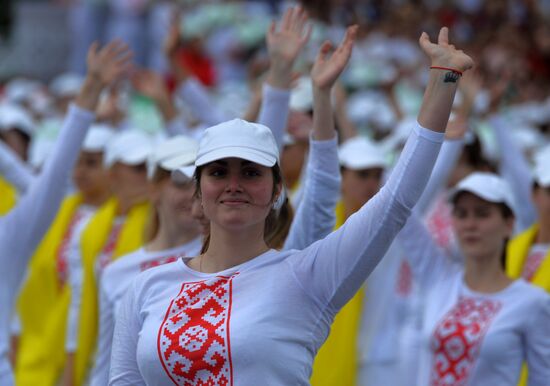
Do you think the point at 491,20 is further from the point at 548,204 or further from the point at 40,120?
the point at 548,204

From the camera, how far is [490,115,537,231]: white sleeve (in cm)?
675

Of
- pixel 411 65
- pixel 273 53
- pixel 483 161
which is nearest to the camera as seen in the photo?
pixel 273 53

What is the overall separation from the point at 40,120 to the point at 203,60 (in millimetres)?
3703

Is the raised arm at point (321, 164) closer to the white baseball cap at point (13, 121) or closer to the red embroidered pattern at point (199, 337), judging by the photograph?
the red embroidered pattern at point (199, 337)

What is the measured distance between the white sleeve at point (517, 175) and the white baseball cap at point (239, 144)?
141 inches

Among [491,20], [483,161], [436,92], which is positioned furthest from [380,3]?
[436,92]

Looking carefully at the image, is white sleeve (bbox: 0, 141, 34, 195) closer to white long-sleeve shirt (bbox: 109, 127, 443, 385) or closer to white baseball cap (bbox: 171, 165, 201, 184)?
white baseball cap (bbox: 171, 165, 201, 184)

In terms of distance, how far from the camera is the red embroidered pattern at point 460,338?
477 cm

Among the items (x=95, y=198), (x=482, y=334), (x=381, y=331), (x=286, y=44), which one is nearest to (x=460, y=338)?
(x=482, y=334)

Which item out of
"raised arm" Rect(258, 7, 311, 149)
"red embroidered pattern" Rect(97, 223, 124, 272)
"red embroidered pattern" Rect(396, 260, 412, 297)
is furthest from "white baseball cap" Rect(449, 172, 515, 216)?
"red embroidered pattern" Rect(396, 260, 412, 297)

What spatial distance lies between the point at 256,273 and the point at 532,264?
2.61 meters

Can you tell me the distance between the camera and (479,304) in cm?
489

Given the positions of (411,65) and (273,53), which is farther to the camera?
(411,65)

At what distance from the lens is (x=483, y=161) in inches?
270
